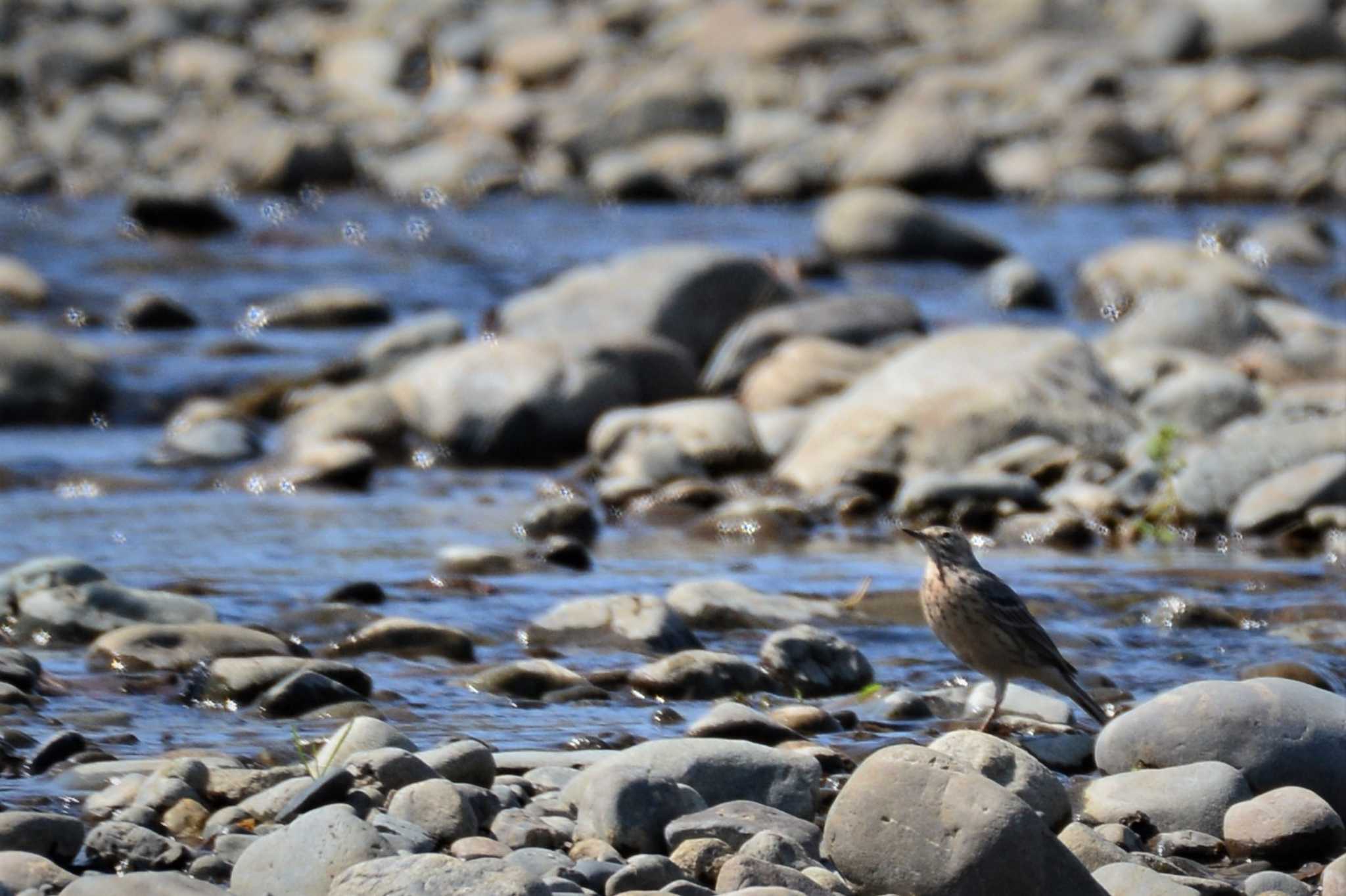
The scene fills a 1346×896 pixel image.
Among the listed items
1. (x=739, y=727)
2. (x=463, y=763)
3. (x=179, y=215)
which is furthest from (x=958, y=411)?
(x=179, y=215)

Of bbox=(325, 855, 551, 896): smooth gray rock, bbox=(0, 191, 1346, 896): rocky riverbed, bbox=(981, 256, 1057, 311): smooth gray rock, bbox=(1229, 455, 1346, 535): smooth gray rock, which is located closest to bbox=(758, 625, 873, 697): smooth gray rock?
bbox=(0, 191, 1346, 896): rocky riverbed

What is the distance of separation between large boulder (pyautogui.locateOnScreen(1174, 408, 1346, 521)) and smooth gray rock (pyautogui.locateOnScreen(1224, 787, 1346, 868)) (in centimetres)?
474

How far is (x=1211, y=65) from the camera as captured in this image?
94.4 ft

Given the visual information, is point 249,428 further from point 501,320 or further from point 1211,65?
point 1211,65

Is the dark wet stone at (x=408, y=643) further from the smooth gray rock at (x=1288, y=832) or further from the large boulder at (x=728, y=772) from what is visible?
the smooth gray rock at (x=1288, y=832)

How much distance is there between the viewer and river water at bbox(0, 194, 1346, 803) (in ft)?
20.5

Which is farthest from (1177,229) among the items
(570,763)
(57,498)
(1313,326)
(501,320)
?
(570,763)

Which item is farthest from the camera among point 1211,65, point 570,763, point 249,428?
point 1211,65

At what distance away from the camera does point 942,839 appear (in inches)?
174

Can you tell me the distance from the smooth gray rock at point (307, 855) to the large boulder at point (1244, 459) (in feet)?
19.9

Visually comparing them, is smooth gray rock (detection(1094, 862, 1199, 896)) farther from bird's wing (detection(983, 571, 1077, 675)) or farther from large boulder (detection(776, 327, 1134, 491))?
large boulder (detection(776, 327, 1134, 491))

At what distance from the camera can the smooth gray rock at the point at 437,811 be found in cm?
478

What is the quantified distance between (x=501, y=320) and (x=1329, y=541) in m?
6.48

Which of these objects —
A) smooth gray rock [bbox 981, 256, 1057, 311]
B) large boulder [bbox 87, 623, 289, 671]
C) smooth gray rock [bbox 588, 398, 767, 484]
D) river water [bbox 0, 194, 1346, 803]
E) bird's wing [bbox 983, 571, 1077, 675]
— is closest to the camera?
bird's wing [bbox 983, 571, 1077, 675]
